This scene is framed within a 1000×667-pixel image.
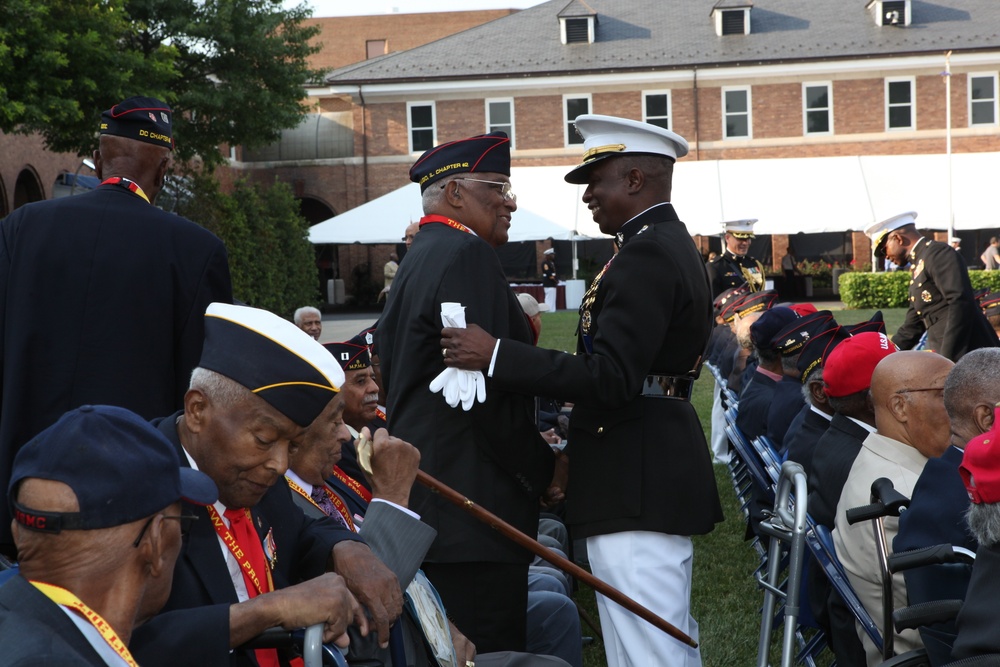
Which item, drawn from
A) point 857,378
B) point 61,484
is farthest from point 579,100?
point 61,484

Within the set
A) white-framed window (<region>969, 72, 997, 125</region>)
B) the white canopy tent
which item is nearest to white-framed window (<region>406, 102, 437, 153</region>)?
the white canopy tent

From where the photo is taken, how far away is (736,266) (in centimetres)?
1117

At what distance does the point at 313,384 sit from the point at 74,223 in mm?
1465

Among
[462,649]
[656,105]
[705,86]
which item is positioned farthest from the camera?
[656,105]

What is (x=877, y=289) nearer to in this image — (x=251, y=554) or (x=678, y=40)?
(x=678, y=40)

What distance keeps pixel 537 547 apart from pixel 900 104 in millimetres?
36804

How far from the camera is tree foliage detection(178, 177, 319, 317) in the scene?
72.5 ft

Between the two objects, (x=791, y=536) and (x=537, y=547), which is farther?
(x=791, y=536)

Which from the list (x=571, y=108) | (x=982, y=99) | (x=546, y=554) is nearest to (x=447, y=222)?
(x=546, y=554)

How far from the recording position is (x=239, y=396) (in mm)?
2342

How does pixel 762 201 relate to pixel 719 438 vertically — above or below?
above

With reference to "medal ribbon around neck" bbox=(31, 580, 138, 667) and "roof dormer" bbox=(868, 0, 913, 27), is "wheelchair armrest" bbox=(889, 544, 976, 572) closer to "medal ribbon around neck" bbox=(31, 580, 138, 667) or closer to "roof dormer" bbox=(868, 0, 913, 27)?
"medal ribbon around neck" bbox=(31, 580, 138, 667)

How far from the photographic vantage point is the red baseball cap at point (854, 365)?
409cm

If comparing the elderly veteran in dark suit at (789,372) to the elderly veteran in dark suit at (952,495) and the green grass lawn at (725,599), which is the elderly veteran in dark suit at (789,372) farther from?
the elderly veteran in dark suit at (952,495)
